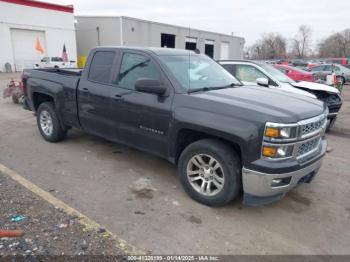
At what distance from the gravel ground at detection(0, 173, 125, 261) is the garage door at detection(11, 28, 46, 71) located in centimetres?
3063

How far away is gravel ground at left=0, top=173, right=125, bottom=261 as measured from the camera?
2.88 m

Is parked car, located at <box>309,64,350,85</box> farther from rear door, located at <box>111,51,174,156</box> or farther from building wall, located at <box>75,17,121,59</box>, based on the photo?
building wall, located at <box>75,17,121,59</box>

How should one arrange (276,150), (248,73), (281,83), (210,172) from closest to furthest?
(276,150) → (210,172) → (281,83) → (248,73)

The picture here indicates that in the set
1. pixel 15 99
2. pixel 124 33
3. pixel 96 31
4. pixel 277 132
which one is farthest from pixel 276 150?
pixel 96 31

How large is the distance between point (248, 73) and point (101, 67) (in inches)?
168

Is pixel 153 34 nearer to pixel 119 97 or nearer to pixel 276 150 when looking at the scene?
pixel 119 97

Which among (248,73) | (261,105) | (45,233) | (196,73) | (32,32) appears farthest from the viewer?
(32,32)

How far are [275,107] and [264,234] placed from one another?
4.57 ft

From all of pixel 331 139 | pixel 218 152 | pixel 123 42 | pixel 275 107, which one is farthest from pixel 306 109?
pixel 123 42

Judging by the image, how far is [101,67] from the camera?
5.00 meters

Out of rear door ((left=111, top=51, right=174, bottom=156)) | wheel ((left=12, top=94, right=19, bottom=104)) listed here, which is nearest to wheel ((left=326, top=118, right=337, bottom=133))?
rear door ((left=111, top=51, right=174, bottom=156))

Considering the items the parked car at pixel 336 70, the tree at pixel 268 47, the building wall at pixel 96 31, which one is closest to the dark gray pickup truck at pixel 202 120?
the parked car at pixel 336 70

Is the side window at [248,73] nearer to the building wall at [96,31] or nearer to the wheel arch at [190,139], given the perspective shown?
the wheel arch at [190,139]

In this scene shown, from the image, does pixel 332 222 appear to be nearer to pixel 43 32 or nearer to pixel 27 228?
pixel 27 228
